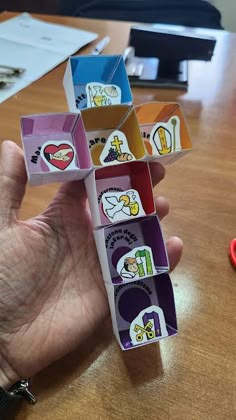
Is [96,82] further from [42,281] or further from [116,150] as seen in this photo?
[42,281]

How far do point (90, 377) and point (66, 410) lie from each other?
0.13ft

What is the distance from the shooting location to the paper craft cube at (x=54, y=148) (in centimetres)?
39

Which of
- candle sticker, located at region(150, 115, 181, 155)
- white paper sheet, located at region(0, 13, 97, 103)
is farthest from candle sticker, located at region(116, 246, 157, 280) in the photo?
white paper sheet, located at region(0, 13, 97, 103)

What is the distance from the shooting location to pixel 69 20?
1175mm

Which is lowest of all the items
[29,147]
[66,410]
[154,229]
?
[66,410]

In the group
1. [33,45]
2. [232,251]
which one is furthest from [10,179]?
[33,45]

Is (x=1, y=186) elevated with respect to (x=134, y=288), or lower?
elevated

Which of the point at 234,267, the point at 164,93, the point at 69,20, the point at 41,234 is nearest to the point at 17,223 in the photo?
the point at 41,234

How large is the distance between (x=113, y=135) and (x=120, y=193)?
65mm

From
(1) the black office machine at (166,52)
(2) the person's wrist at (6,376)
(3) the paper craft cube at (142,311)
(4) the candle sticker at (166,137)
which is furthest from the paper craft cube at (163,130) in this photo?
(1) the black office machine at (166,52)

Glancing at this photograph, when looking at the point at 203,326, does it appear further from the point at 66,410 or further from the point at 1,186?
the point at 1,186

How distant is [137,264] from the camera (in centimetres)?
41

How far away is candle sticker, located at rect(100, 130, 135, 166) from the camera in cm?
40

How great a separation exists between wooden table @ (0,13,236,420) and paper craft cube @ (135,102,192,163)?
153 mm
